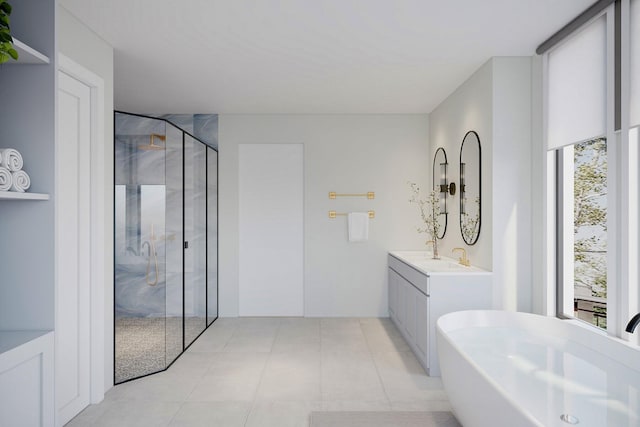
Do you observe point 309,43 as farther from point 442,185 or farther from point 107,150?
point 442,185

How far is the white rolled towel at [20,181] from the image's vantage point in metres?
1.79

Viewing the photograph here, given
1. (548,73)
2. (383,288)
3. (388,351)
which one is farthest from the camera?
(383,288)

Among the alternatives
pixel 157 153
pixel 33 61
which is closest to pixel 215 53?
pixel 157 153

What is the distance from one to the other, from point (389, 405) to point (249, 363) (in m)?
1.43

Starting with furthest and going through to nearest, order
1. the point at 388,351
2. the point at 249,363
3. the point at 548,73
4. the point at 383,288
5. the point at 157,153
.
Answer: the point at 383,288, the point at 388,351, the point at 249,363, the point at 157,153, the point at 548,73

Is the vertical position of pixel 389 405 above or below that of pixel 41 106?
below

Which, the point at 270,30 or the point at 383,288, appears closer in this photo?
the point at 270,30

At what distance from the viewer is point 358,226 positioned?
5.49 m

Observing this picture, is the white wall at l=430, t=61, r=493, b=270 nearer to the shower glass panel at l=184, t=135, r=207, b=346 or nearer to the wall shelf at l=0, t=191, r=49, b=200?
the shower glass panel at l=184, t=135, r=207, b=346

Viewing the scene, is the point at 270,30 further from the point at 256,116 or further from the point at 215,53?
the point at 256,116

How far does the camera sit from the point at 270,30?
119 inches

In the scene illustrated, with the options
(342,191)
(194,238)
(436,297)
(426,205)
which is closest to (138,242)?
(194,238)

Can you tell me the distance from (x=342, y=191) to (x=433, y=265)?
184 cm

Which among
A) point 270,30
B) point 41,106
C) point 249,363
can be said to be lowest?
point 249,363
